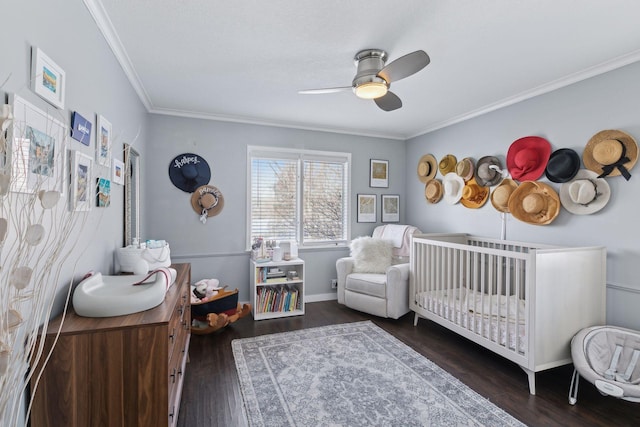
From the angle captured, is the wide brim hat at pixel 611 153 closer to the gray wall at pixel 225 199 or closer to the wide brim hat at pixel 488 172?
the wide brim hat at pixel 488 172

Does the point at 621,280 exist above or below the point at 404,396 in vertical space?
above

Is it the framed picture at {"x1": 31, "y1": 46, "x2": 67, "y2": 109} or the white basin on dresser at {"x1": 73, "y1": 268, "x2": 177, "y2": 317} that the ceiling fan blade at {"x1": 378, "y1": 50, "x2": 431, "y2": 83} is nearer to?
the framed picture at {"x1": 31, "y1": 46, "x2": 67, "y2": 109}

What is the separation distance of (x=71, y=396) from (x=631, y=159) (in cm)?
355

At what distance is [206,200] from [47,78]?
2.36 meters

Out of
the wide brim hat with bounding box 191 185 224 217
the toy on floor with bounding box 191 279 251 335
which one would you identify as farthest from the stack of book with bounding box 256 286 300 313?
the wide brim hat with bounding box 191 185 224 217

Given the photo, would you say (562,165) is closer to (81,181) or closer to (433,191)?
(433,191)

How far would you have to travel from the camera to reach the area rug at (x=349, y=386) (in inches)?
72.9

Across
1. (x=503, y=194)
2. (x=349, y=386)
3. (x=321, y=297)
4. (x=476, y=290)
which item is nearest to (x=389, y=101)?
(x=503, y=194)

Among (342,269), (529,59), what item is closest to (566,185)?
(529,59)

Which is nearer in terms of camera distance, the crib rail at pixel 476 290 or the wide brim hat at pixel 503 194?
the crib rail at pixel 476 290

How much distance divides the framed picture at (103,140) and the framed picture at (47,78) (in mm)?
444

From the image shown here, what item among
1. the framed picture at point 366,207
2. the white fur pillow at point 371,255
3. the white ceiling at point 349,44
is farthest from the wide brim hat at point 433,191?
the white ceiling at point 349,44

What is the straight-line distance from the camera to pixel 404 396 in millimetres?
2057

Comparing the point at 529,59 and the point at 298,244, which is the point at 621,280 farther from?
the point at 298,244
